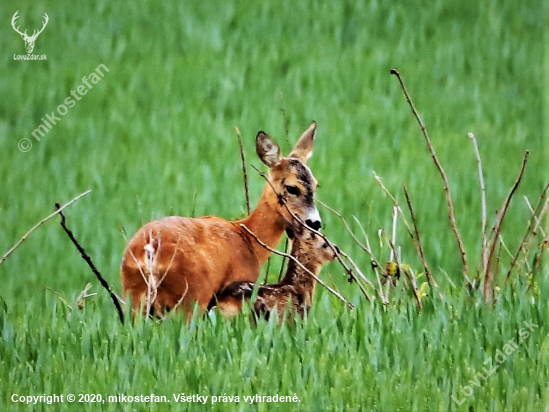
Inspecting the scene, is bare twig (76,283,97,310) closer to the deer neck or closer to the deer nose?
the deer neck

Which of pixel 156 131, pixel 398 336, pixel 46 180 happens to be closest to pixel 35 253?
pixel 46 180

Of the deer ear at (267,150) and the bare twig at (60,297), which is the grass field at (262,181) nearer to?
the bare twig at (60,297)

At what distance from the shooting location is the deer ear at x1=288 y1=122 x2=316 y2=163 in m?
4.09

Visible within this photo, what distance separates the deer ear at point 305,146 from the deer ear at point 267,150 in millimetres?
106

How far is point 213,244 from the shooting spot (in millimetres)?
3820

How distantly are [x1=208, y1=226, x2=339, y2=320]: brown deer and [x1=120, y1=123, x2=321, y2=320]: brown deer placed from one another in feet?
0.19

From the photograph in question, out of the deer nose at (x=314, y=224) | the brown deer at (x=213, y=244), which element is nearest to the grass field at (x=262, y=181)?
the brown deer at (x=213, y=244)

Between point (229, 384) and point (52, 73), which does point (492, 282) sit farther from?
point (52, 73)

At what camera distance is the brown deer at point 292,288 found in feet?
12.2

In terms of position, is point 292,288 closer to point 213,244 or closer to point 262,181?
point 213,244

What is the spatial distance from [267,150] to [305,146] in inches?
8.1

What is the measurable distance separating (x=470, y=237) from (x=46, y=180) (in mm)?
2034

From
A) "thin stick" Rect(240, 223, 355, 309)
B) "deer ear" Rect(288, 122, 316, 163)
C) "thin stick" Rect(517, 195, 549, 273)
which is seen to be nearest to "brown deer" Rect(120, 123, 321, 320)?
"deer ear" Rect(288, 122, 316, 163)

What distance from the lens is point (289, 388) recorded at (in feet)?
10.9
